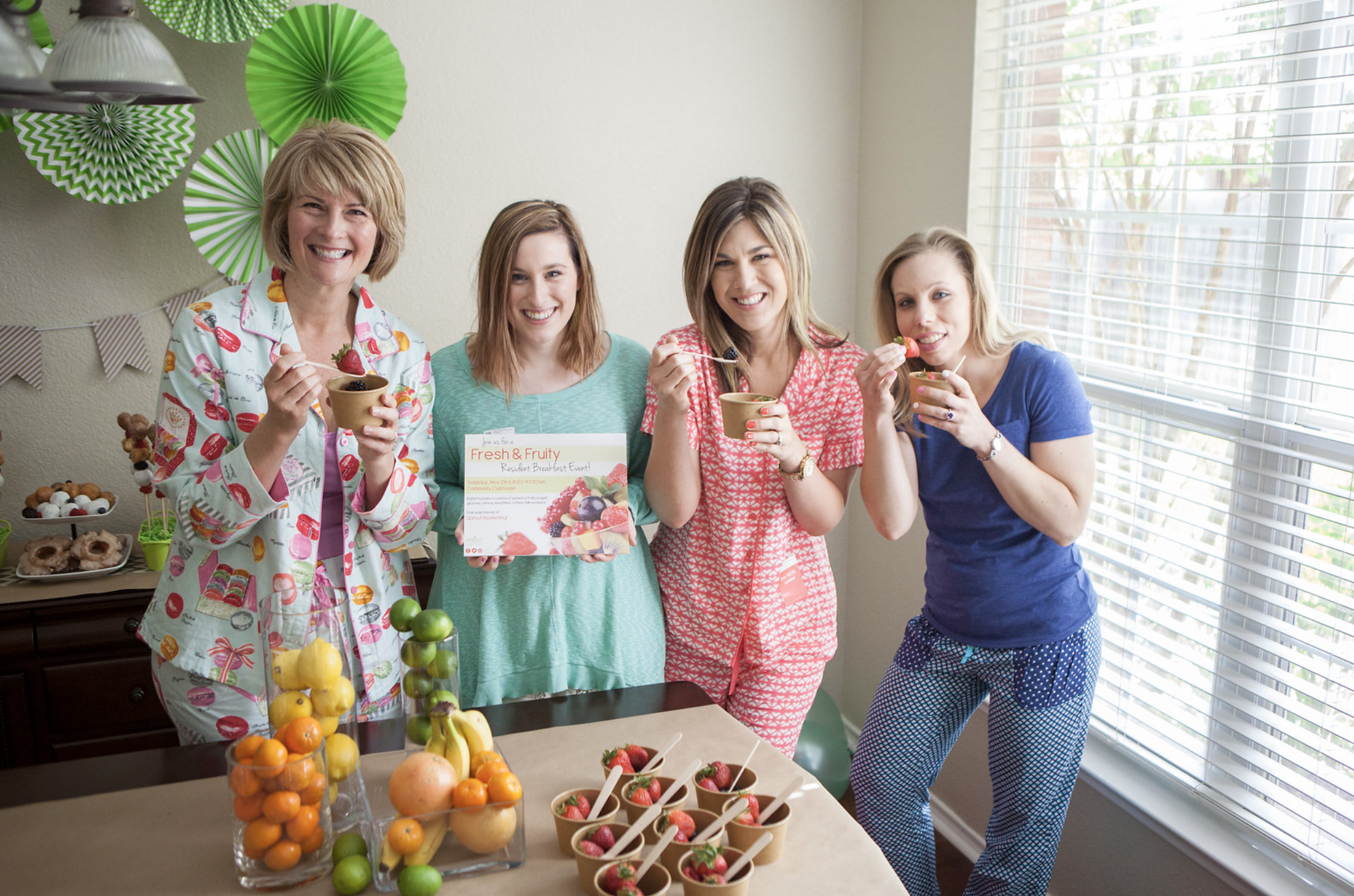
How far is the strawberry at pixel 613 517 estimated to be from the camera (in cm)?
185

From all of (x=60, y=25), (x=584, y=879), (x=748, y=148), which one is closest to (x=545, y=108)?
(x=748, y=148)

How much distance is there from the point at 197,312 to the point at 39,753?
1.57m

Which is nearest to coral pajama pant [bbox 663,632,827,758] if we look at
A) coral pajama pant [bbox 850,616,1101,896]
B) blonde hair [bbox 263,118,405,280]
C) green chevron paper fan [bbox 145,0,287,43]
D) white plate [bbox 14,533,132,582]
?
coral pajama pant [bbox 850,616,1101,896]

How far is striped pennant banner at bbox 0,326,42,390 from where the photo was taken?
9.02 feet

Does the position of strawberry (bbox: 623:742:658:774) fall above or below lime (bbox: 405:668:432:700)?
below

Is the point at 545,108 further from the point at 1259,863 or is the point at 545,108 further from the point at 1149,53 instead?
the point at 1259,863

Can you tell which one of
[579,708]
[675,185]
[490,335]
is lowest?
[579,708]

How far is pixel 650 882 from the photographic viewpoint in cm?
119

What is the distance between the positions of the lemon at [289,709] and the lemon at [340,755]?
5 centimetres

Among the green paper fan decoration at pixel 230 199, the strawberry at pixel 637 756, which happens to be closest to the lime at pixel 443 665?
the strawberry at pixel 637 756

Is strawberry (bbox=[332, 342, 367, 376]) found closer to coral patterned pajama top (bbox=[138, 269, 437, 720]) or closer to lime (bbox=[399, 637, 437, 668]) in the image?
coral patterned pajama top (bbox=[138, 269, 437, 720])

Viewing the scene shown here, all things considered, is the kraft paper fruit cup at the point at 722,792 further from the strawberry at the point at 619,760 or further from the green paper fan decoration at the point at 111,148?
the green paper fan decoration at the point at 111,148

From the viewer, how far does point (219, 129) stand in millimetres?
2846

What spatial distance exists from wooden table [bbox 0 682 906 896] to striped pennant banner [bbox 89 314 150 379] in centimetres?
165
